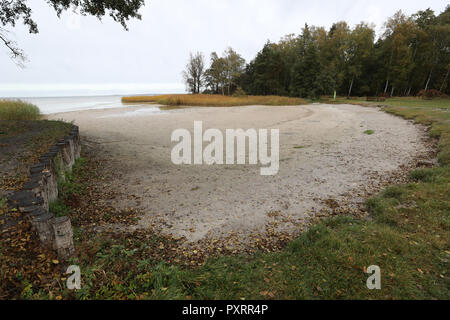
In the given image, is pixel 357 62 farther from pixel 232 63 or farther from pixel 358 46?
pixel 232 63

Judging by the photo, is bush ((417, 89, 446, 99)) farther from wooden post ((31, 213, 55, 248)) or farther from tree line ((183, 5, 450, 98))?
wooden post ((31, 213, 55, 248))

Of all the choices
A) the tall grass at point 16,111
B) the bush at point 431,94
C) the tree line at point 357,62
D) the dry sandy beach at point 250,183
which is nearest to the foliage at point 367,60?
the tree line at point 357,62

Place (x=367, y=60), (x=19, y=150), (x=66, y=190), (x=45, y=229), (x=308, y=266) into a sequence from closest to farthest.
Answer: (x=45, y=229)
(x=308, y=266)
(x=66, y=190)
(x=19, y=150)
(x=367, y=60)

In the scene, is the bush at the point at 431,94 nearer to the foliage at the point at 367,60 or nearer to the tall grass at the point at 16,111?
the foliage at the point at 367,60

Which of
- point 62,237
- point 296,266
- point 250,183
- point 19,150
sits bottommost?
point 250,183

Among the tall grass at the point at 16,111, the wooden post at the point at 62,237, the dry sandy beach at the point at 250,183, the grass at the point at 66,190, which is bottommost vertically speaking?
the dry sandy beach at the point at 250,183

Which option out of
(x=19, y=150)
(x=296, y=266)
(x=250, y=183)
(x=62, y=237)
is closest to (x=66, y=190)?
(x=19, y=150)

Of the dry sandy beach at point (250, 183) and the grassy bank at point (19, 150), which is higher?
the grassy bank at point (19, 150)

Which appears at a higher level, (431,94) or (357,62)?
(357,62)

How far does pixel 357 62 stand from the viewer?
38.4 meters

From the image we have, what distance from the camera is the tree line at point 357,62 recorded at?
3312cm

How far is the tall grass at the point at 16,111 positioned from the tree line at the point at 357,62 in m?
31.6

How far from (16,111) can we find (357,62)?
48.1m
